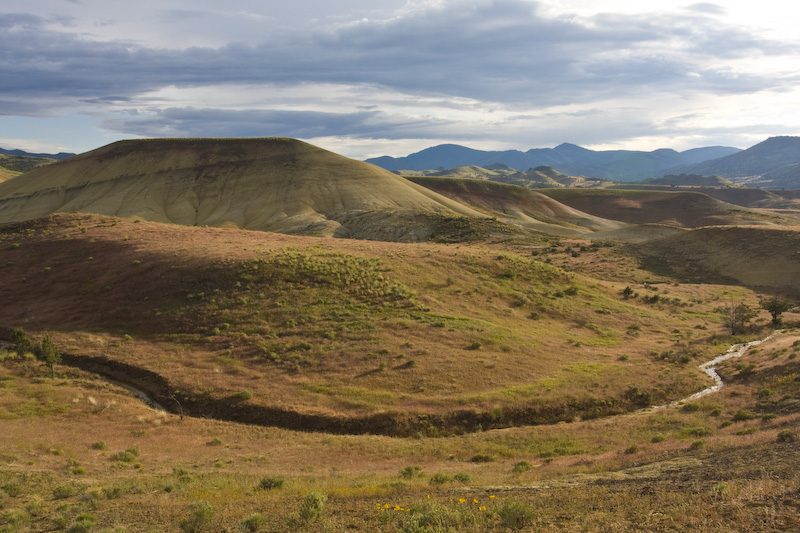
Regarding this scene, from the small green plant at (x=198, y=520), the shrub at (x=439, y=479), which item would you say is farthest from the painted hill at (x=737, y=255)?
the small green plant at (x=198, y=520)

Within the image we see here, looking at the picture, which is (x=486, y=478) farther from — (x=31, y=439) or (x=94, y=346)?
(x=94, y=346)

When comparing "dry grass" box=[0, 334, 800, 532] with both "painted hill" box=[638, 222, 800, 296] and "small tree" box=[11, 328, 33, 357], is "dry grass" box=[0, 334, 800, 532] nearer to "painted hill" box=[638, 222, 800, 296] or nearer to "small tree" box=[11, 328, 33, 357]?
"small tree" box=[11, 328, 33, 357]

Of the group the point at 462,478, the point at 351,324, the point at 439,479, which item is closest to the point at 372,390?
the point at 351,324

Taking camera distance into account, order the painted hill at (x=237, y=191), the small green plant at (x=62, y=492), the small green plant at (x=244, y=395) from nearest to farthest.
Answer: the small green plant at (x=62, y=492) < the small green plant at (x=244, y=395) < the painted hill at (x=237, y=191)

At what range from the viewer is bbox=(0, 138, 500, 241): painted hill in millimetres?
100125

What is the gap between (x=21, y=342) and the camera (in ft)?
100

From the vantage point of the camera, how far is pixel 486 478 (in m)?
18.4

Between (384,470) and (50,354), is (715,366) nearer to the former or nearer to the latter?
(384,470)

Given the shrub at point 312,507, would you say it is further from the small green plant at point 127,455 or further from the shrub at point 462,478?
the small green plant at point 127,455

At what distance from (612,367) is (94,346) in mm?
36389

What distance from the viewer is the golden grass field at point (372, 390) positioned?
1362cm

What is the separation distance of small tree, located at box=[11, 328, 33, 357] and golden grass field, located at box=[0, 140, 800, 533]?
1.29m

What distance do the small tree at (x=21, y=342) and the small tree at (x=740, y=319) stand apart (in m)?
56.7

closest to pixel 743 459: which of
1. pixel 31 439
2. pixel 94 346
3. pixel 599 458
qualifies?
pixel 599 458
